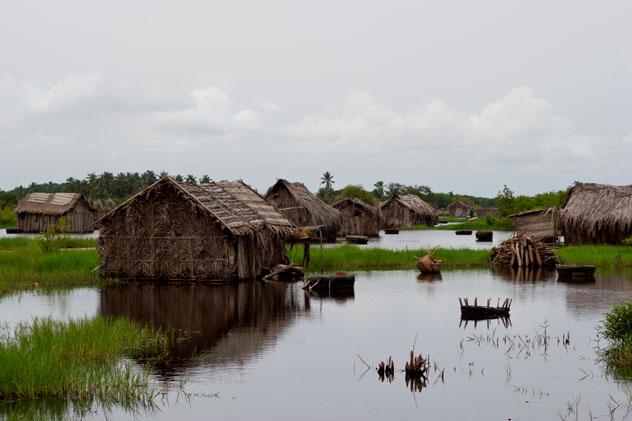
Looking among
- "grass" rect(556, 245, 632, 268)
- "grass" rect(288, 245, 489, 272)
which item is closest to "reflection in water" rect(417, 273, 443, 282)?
"grass" rect(288, 245, 489, 272)

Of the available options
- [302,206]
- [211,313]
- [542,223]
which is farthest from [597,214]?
[211,313]

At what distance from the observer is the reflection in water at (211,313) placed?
16016mm

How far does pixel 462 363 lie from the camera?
1528cm

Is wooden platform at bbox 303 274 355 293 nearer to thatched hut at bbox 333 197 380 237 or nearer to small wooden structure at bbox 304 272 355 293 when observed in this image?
small wooden structure at bbox 304 272 355 293

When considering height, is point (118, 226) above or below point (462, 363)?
above

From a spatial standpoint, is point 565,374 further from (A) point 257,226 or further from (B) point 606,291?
(A) point 257,226

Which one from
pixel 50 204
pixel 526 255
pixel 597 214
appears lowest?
pixel 526 255

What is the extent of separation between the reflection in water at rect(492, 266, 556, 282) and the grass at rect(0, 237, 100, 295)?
15.2 m

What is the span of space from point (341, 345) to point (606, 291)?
476 inches

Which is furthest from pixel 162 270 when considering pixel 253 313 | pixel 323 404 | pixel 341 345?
pixel 323 404

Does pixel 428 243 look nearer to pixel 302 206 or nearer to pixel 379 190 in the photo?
pixel 302 206

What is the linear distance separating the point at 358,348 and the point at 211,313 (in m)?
5.65

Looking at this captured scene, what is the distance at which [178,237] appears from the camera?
28.5 metres

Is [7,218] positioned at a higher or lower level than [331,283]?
higher
